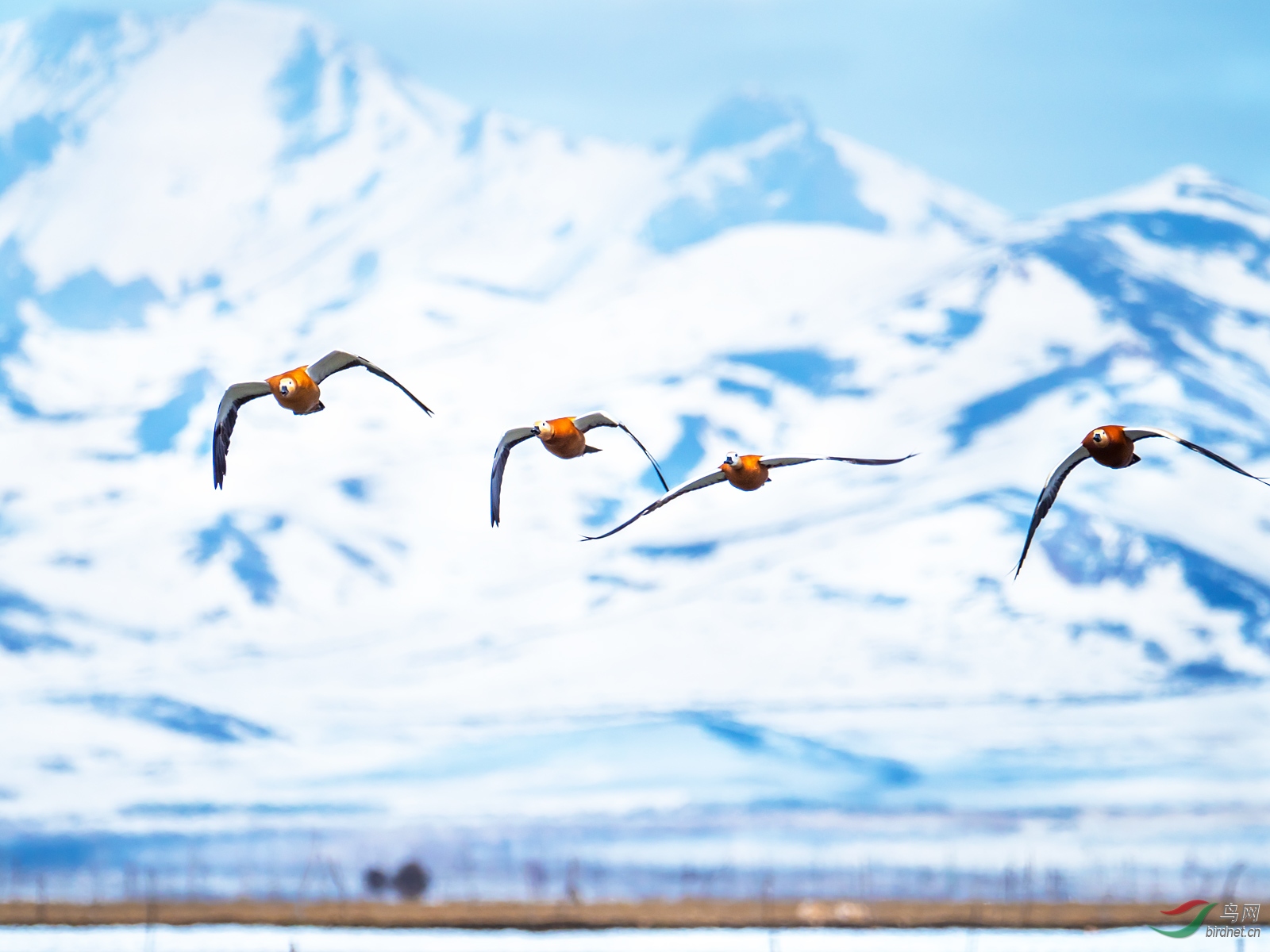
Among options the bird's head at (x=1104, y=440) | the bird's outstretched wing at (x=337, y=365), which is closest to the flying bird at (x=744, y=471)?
the bird's head at (x=1104, y=440)

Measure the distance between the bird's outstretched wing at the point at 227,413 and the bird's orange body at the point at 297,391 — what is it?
114 cm

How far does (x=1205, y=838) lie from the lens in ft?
426

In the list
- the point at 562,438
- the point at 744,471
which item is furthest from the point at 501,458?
the point at 744,471

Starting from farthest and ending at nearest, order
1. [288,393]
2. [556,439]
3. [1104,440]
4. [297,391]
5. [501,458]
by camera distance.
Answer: [501,458] < [556,439] < [1104,440] < [297,391] < [288,393]

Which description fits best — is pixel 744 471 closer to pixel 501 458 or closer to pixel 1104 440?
pixel 501 458

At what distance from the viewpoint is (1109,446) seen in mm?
23797

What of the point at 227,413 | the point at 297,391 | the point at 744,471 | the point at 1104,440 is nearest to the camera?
the point at 297,391

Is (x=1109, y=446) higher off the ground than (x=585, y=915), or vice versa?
(x=1109, y=446)

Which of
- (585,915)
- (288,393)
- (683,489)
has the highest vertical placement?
(288,393)

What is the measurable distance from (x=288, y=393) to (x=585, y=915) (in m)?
39.6

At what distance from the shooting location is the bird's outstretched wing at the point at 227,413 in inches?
996

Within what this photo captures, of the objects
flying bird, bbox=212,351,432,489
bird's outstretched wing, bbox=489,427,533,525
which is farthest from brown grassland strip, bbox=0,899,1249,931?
flying bird, bbox=212,351,432,489

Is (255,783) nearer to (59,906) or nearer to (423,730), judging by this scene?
(423,730)

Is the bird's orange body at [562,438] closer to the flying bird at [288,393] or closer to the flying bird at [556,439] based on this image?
the flying bird at [556,439]
